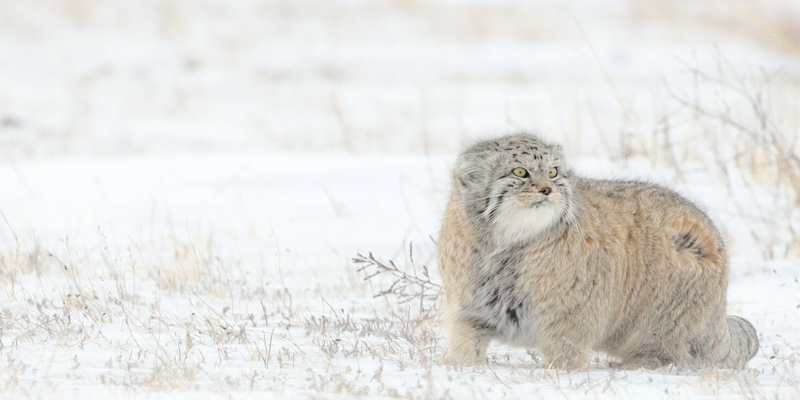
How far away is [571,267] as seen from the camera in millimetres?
4977

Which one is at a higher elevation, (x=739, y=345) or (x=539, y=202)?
(x=539, y=202)

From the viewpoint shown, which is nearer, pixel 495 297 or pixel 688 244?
pixel 495 297

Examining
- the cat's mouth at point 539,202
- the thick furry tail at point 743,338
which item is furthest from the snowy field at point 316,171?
the cat's mouth at point 539,202

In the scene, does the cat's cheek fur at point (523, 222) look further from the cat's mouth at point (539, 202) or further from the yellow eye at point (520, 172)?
the yellow eye at point (520, 172)

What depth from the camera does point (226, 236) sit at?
909 cm

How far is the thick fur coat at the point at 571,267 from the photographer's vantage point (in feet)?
16.3

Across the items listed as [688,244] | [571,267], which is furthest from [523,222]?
[688,244]

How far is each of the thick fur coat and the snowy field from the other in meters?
0.22

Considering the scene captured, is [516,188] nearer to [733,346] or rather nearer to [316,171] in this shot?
[733,346]

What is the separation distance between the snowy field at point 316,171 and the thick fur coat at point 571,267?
0.22 metres

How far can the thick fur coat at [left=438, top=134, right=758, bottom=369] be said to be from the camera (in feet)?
16.3

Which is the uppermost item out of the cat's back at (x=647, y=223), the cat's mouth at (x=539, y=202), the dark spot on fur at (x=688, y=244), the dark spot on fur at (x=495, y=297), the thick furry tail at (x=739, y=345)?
the cat's mouth at (x=539, y=202)

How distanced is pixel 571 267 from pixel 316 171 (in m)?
6.26

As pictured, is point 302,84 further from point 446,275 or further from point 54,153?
point 446,275
